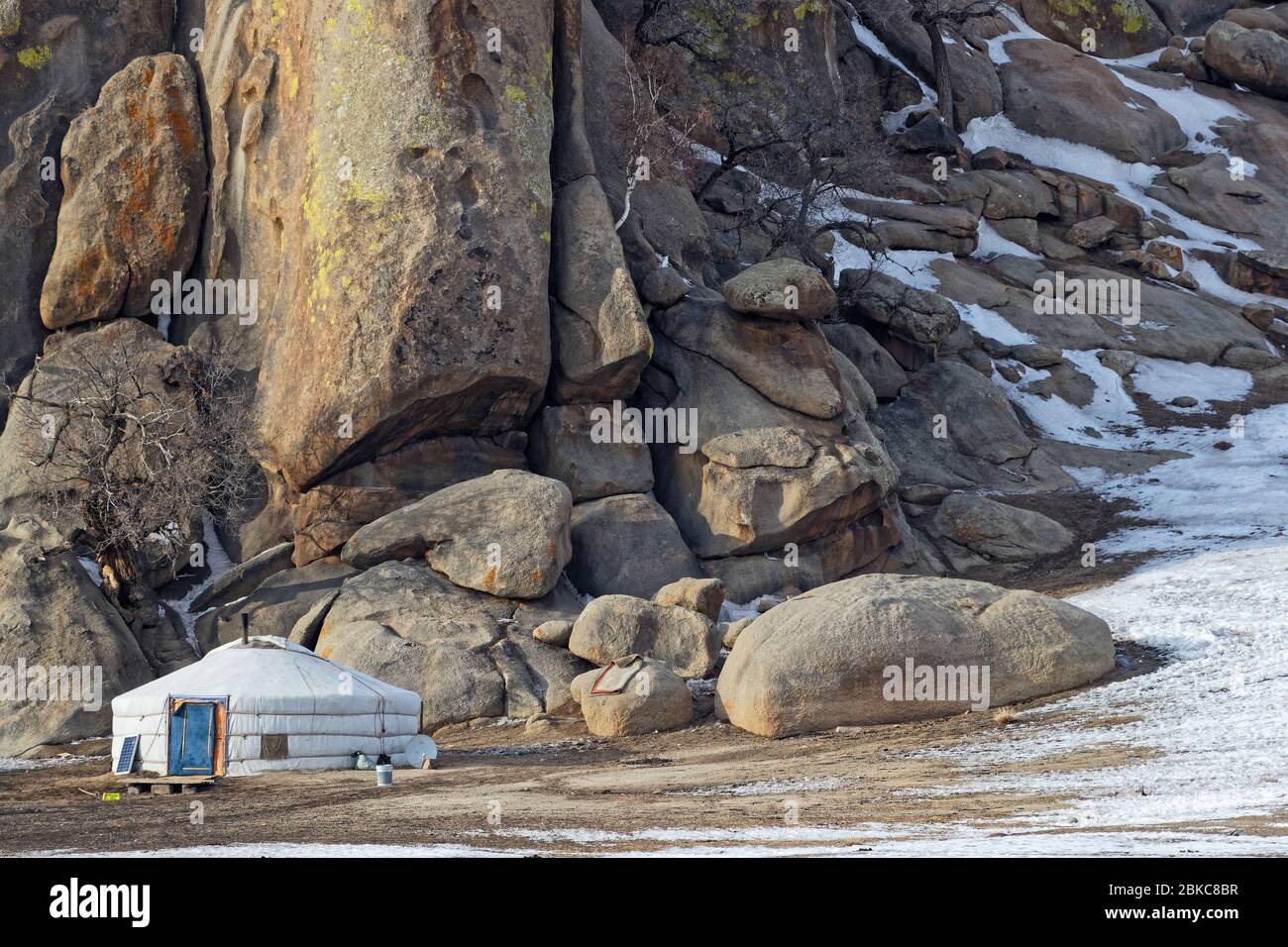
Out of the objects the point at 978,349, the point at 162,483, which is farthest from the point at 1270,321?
the point at 162,483

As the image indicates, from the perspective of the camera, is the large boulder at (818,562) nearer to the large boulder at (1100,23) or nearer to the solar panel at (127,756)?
the solar panel at (127,756)

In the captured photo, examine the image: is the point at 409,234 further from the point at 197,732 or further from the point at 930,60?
the point at 930,60

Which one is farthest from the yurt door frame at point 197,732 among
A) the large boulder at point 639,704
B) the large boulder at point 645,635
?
the large boulder at point 645,635

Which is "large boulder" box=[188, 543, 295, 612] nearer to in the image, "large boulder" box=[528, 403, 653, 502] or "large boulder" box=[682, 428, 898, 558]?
"large boulder" box=[528, 403, 653, 502]

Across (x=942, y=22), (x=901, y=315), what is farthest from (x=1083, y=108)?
(x=901, y=315)

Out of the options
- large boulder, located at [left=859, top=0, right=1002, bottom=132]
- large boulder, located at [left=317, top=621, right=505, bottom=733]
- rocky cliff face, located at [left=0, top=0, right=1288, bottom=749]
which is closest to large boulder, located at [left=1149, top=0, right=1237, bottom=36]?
large boulder, located at [left=859, top=0, right=1002, bottom=132]

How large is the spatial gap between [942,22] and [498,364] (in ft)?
81.3

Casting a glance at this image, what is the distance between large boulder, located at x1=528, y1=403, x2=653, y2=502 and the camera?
22.1 metres

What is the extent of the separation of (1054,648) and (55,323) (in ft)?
59.4

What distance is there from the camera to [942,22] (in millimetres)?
40219

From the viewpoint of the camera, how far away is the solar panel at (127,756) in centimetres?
A: 1591

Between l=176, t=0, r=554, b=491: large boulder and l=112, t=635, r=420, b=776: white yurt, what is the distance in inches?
221

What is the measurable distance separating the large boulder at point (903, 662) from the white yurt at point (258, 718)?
452 cm

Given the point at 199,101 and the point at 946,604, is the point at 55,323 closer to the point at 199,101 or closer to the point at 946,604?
the point at 199,101
